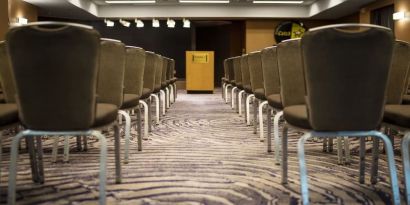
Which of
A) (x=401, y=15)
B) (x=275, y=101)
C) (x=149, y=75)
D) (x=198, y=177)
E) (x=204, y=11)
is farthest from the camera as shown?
(x=204, y=11)

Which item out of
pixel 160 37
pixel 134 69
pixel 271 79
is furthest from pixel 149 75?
pixel 160 37

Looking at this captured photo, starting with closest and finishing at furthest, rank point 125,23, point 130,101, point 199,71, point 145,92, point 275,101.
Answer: point 275,101 < point 130,101 < point 145,92 < point 199,71 < point 125,23

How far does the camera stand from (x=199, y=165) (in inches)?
111

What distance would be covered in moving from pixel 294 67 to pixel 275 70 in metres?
0.54

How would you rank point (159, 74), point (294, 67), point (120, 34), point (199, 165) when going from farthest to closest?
point (120, 34)
point (159, 74)
point (199, 165)
point (294, 67)

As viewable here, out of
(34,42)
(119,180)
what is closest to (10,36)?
(34,42)

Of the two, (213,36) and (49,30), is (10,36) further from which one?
(213,36)

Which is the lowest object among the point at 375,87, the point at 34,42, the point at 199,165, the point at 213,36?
the point at 199,165

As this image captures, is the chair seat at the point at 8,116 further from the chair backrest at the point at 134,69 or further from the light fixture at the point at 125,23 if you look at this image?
the light fixture at the point at 125,23

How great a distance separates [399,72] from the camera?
2602 millimetres

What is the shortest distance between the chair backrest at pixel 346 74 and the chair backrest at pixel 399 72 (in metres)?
0.91

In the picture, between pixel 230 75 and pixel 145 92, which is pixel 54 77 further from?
pixel 230 75

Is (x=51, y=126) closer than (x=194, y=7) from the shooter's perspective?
Yes

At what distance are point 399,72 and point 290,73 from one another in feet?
2.10
